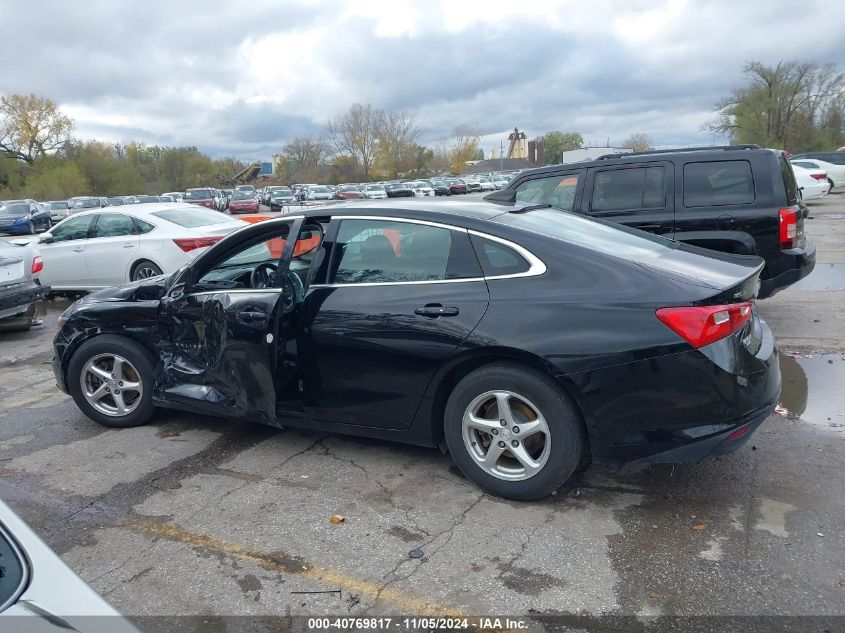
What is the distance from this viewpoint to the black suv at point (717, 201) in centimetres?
659

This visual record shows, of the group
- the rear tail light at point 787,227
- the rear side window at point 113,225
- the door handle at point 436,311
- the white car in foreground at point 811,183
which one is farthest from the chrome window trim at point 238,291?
the white car in foreground at point 811,183

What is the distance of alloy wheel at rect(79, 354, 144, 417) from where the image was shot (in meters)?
5.09

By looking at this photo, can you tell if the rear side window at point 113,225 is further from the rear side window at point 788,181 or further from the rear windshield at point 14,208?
the rear windshield at point 14,208

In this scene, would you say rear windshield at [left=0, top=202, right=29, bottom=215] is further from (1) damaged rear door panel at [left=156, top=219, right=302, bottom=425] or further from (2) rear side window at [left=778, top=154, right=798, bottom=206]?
(2) rear side window at [left=778, top=154, right=798, bottom=206]

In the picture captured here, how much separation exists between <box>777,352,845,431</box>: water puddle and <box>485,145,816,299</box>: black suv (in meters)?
0.87

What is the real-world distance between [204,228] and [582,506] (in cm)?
856

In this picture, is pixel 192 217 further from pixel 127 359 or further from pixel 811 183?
pixel 811 183

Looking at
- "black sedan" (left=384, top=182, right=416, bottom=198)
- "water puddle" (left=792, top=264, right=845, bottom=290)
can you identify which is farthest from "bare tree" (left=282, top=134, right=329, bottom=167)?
"water puddle" (left=792, top=264, right=845, bottom=290)

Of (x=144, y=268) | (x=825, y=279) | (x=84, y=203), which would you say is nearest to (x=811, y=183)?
(x=825, y=279)

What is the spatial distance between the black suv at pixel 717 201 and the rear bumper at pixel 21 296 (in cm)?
642

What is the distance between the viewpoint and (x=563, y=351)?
3445 mm

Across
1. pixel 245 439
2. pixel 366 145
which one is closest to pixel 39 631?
pixel 245 439

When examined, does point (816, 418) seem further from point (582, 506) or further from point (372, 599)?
point (372, 599)

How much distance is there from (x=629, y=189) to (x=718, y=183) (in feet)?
2.86
